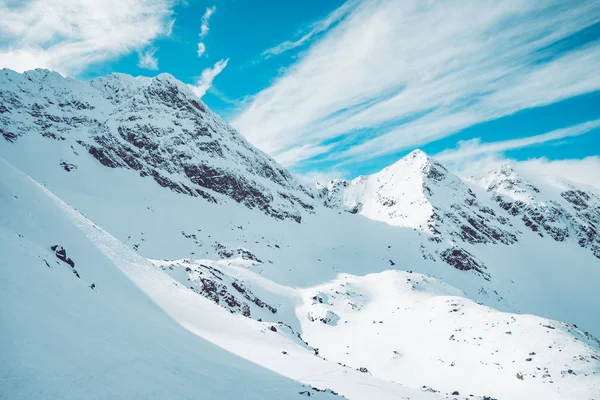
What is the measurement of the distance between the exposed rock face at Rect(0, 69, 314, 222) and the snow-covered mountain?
767 millimetres

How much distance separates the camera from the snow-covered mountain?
14562mm

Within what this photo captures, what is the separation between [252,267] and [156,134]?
234 ft

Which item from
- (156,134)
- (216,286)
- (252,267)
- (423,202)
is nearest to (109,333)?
(216,286)

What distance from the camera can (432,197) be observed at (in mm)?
131250

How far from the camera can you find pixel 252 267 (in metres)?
69.5

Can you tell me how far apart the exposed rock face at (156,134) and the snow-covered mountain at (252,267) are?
767 millimetres

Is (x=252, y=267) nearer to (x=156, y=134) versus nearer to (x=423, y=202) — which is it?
(x=156, y=134)

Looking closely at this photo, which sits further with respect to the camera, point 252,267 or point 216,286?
point 252,267

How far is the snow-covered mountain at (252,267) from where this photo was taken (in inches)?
573

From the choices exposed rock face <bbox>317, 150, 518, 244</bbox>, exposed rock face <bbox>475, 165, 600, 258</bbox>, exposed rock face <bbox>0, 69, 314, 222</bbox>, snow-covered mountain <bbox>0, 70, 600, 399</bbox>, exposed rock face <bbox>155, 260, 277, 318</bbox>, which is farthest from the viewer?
exposed rock face <bbox>475, 165, 600, 258</bbox>

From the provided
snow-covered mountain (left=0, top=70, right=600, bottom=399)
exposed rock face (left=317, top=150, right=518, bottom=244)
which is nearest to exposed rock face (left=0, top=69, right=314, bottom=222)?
snow-covered mountain (left=0, top=70, right=600, bottom=399)

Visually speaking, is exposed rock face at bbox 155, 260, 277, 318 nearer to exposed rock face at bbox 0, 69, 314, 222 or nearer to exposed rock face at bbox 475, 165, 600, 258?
exposed rock face at bbox 0, 69, 314, 222

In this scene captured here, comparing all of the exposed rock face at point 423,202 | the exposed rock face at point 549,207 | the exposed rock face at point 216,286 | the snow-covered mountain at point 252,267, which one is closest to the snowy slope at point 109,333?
the snow-covered mountain at point 252,267

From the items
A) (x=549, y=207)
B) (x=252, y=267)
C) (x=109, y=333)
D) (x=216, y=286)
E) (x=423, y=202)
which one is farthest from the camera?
(x=549, y=207)
